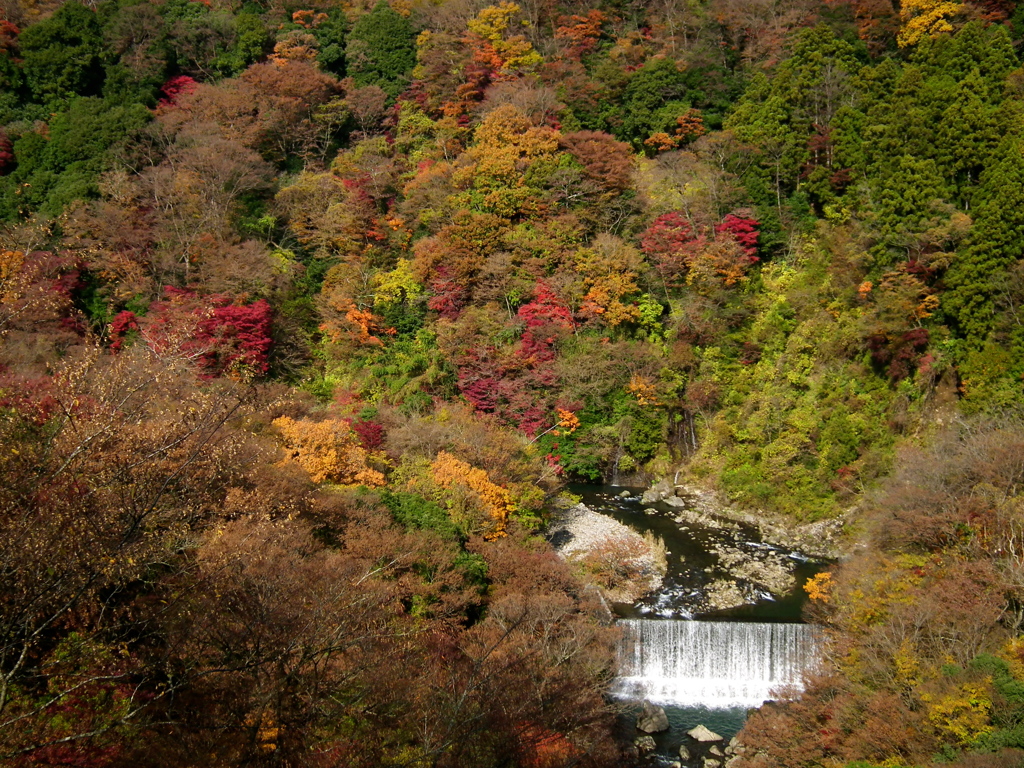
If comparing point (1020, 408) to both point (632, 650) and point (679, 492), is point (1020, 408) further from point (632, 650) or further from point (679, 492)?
point (632, 650)

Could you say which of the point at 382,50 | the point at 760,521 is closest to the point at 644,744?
the point at 760,521

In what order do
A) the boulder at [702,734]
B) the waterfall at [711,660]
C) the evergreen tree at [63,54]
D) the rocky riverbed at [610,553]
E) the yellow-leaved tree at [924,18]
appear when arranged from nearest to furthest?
the boulder at [702,734]
the waterfall at [711,660]
the rocky riverbed at [610,553]
the yellow-leaved tree at [924,18]
the evergreen tree at [63,54]

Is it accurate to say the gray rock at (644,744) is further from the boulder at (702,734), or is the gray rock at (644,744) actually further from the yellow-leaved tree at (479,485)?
the yellow-leaved tree at (479,485)

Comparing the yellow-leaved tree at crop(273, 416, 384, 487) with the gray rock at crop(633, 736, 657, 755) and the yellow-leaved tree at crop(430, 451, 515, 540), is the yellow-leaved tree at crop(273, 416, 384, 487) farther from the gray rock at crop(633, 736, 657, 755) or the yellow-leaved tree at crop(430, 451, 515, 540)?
the gray rock at crop(633, 736, 657, 755)

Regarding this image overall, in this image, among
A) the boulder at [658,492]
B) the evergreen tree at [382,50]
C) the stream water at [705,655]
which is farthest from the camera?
the evergreen tree at [382,50]

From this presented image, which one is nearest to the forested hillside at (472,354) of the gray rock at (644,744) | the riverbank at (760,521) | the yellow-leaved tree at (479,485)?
the yellow-leaved tree at (479,485)

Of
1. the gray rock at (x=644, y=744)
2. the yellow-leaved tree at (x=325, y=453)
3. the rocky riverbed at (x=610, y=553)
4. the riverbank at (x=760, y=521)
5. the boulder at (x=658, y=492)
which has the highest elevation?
the yellow-leaved tree at (x=325, y=453)
